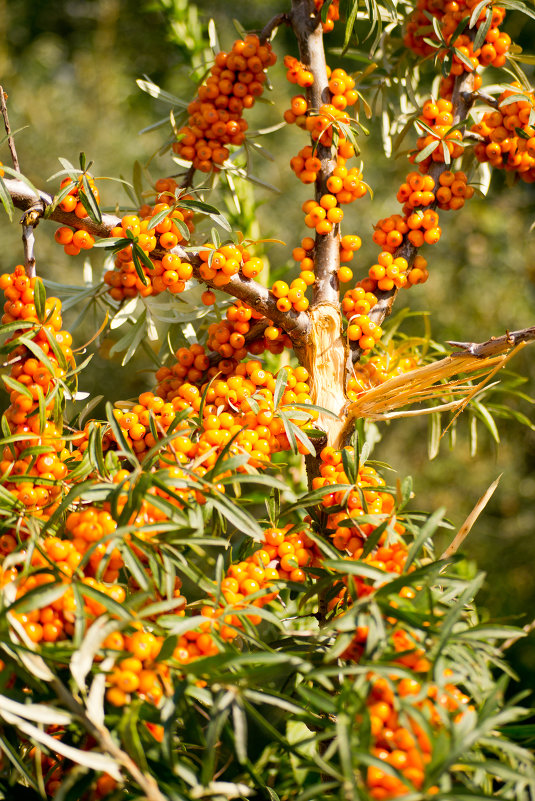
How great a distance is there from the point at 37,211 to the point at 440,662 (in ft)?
1.02

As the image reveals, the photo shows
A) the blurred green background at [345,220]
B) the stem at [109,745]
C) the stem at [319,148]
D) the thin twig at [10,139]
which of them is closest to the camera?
the stem at [109,745]

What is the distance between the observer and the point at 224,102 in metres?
0.46

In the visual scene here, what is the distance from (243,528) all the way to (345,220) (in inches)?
44.9

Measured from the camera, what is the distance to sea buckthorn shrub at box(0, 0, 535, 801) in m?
0.25

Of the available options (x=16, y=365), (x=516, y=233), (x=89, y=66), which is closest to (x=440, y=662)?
(x=16, y=365)

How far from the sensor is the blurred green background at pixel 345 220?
4.09 ft

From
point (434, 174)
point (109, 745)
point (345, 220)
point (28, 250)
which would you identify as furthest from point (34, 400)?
point (345, 220)

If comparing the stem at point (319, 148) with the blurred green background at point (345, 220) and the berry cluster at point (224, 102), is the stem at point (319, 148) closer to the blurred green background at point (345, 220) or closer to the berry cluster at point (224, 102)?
the berry cluster at point (224, 102)

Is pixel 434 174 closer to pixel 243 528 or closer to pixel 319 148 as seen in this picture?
pixel 319 148

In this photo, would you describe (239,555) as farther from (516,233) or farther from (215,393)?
(516,233)

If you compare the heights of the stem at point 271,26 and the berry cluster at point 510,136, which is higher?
the stem at point 271,26

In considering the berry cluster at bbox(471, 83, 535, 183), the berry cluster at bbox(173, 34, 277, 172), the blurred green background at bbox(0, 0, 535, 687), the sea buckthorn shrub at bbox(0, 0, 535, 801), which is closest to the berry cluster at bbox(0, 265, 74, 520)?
the sea buckthorn shrub at bbox(0, 0, 535, 801)

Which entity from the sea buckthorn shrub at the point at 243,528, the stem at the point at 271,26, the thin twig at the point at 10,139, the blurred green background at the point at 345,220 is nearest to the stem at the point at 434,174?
the sea buckthorn shrub at the point at 243,528

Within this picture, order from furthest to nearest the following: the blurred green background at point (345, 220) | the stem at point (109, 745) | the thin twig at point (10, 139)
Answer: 1. the blurred green background at point (345, 220)
2. the thin twig at point (10, 139)
3. the stem at point (109, 745)
